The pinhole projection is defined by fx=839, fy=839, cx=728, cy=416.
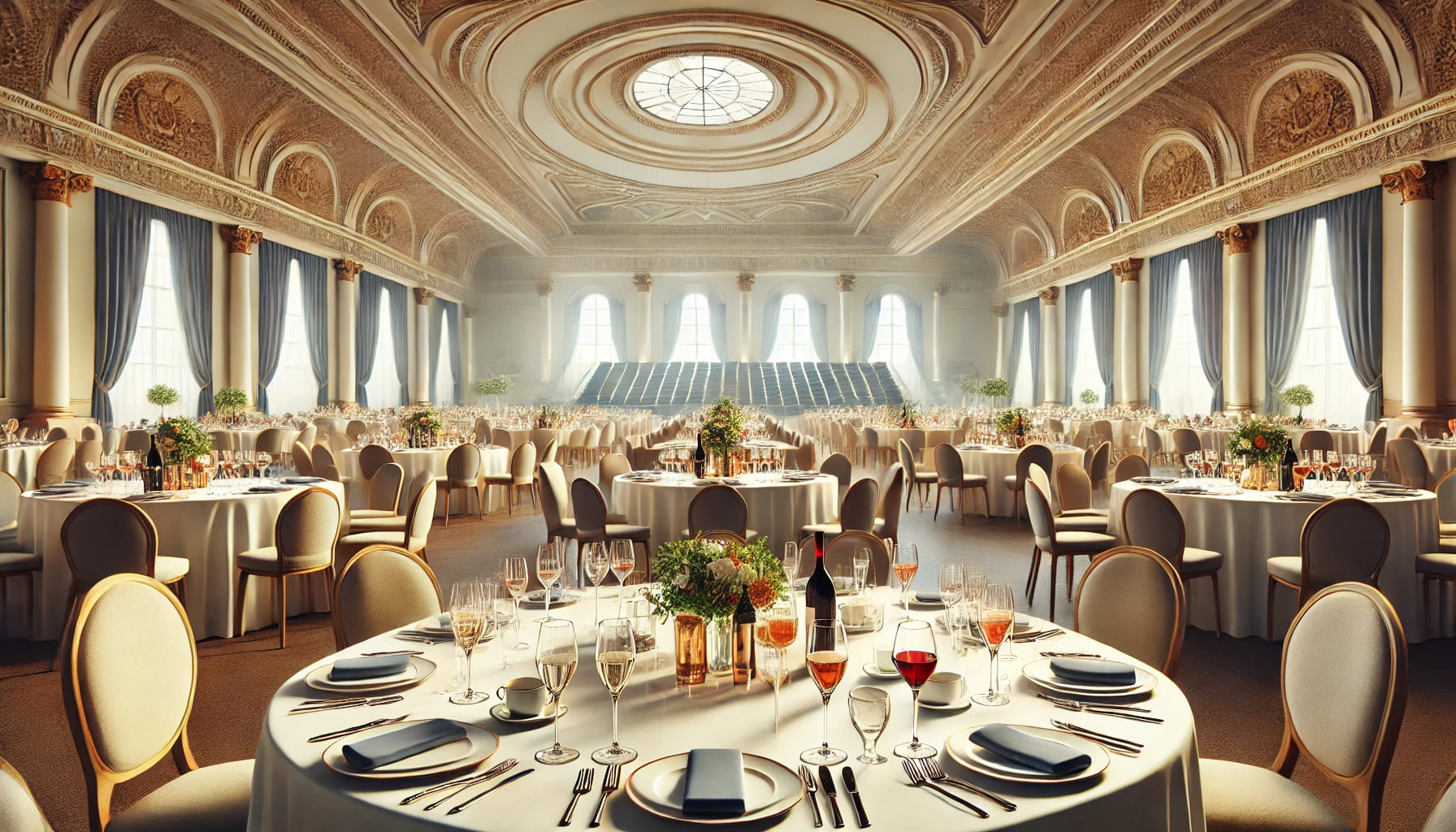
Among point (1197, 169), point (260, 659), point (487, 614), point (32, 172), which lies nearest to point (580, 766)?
point (487, 614)

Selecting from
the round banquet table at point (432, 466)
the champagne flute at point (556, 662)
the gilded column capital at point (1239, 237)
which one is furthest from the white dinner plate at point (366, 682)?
the gilded column capital at point (1239, 237)

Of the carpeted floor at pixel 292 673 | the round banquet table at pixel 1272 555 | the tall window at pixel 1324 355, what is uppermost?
the tall window at pixel 1324 355

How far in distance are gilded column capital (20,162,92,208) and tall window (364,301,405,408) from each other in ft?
30.3

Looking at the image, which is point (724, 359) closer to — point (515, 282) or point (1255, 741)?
point (515, 282)

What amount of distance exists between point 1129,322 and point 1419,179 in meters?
7.05

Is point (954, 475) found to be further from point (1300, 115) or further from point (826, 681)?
point (1300, 115)

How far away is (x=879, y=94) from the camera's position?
14.0 m

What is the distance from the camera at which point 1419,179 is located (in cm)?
970

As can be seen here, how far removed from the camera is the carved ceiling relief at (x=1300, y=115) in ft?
34.6

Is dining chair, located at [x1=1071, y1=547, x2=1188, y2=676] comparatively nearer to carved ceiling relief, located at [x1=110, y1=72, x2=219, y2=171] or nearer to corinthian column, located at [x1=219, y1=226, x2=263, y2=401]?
carved ceiling relief, located at [x1=110, y1=72, x2=219, y2=171]

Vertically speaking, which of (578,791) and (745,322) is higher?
(745,322)

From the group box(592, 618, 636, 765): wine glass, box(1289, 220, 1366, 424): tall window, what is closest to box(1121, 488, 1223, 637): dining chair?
box(592, 618, 636, 765): wine glass

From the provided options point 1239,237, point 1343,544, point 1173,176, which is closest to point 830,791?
point 1343,544

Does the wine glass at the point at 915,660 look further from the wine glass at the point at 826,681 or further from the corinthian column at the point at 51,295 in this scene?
the corinthian column at the point at 51,295
